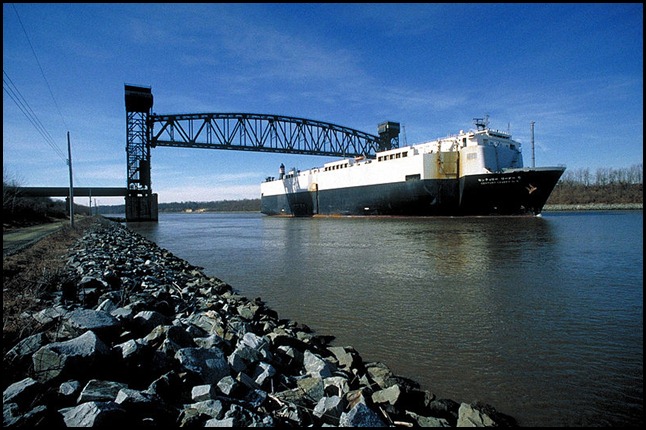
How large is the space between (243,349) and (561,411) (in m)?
2.92

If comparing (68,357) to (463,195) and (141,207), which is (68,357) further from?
(141,207)

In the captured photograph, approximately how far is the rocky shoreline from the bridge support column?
45.1 meters

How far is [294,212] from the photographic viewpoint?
175 ft

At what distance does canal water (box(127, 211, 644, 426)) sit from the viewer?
128 inches

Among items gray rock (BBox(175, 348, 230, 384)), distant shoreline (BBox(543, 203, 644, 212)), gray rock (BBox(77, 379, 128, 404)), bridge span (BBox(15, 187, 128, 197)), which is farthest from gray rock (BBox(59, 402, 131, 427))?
distant shoreline (BBox(543, 203, 644, 212))

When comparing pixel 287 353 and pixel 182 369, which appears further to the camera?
pixel 287 353

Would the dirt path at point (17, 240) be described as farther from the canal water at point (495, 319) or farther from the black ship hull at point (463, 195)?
the black ship hull at point (463, 195)

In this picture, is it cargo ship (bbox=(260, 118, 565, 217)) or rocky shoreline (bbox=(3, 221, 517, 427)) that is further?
cargo ship (bbox=(260, 118, 565, 217))

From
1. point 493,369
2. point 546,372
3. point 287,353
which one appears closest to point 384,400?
point 287,353

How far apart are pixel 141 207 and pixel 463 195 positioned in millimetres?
39060

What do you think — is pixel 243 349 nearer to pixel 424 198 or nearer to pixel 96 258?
pixel 96 258

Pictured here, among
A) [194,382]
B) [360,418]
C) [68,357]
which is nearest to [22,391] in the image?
[68,357]

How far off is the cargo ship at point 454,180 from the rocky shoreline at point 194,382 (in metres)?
29.0

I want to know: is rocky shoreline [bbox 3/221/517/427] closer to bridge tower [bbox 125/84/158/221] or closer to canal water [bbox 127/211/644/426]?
canal water [bbox 127/211/644/426]
